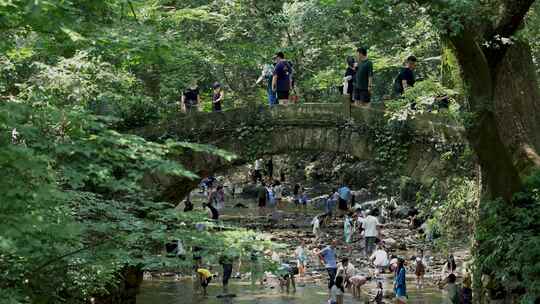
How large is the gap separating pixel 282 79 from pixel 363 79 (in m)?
1.81

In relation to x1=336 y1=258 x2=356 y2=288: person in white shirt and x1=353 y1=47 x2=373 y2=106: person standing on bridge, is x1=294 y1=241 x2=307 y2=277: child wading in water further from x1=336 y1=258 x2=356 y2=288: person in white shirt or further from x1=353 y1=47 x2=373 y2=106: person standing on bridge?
x1=353 y1=47 x2=373 y2=106: person standing on bridge

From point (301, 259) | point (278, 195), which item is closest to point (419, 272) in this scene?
point (301, 259)

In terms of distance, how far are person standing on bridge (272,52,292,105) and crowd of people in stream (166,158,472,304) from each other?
9.27 ft

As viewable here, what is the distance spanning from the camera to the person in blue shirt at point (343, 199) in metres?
25.5

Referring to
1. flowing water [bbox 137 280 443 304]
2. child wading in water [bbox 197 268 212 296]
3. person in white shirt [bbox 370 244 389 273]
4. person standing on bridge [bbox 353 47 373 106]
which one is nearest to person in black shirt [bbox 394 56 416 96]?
person standing on bridge [bbox 353 47 373 106]

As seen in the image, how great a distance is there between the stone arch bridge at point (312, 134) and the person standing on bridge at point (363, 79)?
0.73 ft

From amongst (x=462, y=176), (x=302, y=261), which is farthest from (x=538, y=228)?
(x=302, y=261)

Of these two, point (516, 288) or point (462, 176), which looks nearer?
point (516, 288)

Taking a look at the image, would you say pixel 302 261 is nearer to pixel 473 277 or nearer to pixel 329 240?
pixel 329 240

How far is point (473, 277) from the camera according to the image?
1198cm

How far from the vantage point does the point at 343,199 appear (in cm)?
2580

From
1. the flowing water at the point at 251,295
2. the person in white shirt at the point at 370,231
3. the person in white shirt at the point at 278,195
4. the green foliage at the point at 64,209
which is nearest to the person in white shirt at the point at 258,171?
the person in white shirt at the point at 278,195

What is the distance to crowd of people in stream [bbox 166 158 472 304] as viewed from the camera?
15.0 metres

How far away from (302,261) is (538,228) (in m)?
8.59
